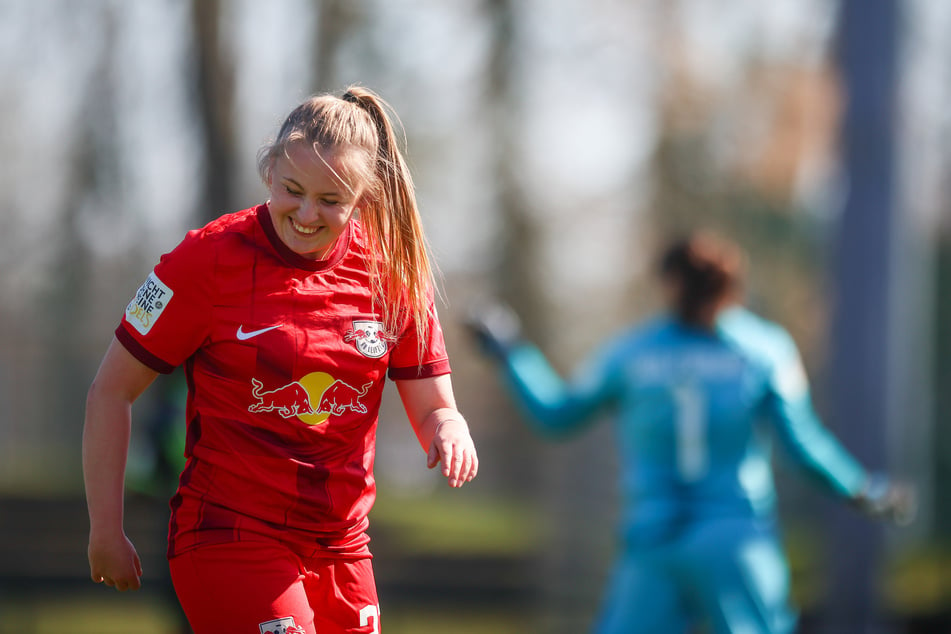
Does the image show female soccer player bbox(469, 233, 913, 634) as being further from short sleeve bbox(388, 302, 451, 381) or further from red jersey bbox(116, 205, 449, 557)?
red jersey bbox(116, 205, 449, 557)

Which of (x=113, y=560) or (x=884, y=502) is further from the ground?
(x=113, y=560)

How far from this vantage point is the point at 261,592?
2.38 m

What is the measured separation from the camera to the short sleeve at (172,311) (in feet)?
7.87

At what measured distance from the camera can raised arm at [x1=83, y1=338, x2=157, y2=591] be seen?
2391mm

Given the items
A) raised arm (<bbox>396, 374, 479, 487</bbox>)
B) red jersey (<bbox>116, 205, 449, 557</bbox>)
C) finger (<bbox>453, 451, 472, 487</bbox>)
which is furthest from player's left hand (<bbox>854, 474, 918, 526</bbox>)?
red jersey (<bbox>116, 205, 449, 557</bbox>)

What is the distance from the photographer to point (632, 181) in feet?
52.1

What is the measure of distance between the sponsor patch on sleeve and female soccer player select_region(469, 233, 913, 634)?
2545 millimetres

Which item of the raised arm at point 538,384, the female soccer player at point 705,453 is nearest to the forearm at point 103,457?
the female soccer player at point 705,453

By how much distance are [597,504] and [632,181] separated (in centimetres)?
838

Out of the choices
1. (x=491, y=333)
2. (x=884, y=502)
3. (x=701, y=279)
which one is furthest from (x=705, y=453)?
(x=491, y=333)

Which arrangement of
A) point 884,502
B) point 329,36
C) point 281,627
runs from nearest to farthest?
point 281,627
point 884,502
point 329,36

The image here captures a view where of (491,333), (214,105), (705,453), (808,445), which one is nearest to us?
(705,453)

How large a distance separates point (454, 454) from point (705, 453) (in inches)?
86.9

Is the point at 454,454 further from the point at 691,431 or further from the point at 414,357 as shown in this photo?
the point at 691,431
